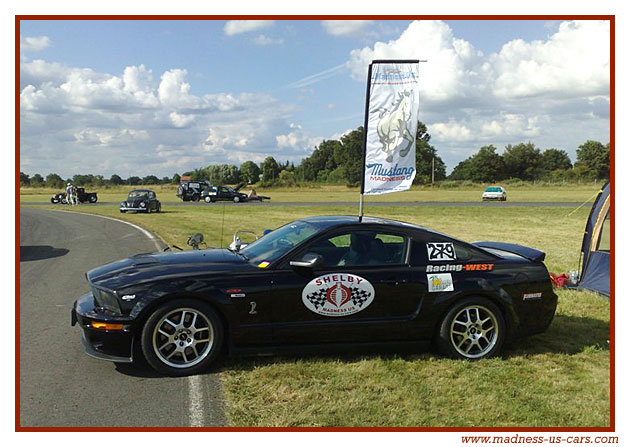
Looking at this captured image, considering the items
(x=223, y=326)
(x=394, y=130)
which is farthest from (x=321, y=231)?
(x=394, y=130)

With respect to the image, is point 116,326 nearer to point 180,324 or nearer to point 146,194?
point 180,324

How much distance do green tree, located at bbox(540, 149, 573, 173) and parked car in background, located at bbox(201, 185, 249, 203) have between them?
251 ft

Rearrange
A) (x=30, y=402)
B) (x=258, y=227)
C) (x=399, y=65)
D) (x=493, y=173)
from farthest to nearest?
1. (x=493, y=173)
2. (x=258, y=227)
3. (x=399, y=65)
4. (x=30, y=402)

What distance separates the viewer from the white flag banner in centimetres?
838

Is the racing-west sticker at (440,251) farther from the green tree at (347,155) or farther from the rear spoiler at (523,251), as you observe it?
the green tree at (347,155)

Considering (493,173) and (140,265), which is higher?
(493,173)

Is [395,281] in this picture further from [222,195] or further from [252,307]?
[222,195]

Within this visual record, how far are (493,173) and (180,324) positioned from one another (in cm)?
10495

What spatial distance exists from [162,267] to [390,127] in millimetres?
4638

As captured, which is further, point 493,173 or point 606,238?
point 493,173

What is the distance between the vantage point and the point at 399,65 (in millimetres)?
8391

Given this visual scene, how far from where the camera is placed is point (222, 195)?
45.0 meters
